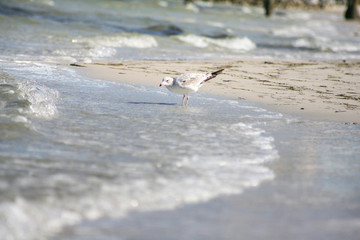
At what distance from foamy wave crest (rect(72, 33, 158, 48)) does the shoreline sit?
3.18 metres

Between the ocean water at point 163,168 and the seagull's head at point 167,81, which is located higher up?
the seagull's head at point 167,81

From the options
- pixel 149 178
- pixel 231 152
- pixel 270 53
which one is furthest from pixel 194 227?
pixel 270 53

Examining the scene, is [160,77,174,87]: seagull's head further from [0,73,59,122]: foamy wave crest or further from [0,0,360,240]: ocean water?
[0,73,59,122]: foamy wave crest

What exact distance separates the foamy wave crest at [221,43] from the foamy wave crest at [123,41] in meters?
1.31

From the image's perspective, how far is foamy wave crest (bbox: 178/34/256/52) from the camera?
15.0 m

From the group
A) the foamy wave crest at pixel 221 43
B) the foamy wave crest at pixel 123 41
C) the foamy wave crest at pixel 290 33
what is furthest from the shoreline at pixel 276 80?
the foamy wave crest at pixel 290 33

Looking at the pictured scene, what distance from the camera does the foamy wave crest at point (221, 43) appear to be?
49.4 feet

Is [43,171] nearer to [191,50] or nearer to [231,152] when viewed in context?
[231,152]

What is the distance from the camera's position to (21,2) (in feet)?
83.8

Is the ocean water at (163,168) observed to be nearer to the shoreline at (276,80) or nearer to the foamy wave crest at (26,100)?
the foamy wave crest at (26,100)

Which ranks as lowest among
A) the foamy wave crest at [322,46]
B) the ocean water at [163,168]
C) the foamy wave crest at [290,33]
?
the ocean water at [163,168]

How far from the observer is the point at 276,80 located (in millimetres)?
8398

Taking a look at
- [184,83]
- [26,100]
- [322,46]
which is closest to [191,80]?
[184,83]

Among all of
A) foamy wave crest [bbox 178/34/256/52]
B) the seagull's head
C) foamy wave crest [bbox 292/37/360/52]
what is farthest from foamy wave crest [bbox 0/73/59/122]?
foamy wave crest [bbox 292/37/360/52]
